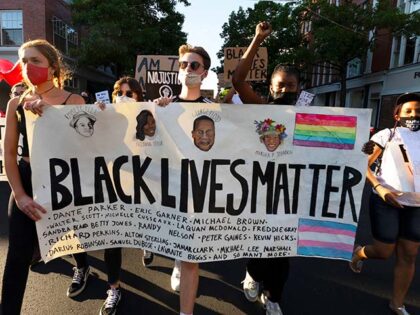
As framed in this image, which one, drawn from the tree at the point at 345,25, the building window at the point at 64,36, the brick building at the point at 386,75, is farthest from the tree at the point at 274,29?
the building window at the point at 64,36

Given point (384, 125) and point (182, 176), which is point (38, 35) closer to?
point (384, 125)

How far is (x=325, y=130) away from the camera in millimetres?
2578

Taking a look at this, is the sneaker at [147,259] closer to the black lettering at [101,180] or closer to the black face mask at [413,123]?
the black lettering at [101,180]

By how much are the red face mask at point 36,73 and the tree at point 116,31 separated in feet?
60.0

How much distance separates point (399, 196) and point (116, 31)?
19.2 m

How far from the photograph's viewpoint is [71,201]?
257cm

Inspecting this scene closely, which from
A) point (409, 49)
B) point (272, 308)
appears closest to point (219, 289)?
point (272, 308)

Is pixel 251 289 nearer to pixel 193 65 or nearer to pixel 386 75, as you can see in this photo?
pixel 193 65

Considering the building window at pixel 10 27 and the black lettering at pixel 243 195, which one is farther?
→ the building window at pixel 10 27

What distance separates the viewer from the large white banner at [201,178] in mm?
2529

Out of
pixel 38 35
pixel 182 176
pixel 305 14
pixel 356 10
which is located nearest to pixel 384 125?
pixel 356 10

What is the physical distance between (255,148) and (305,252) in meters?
0.82

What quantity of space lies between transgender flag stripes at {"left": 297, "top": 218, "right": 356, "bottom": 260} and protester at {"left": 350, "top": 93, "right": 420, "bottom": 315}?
0.43 meters

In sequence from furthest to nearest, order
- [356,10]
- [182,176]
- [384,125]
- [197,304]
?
[384,125] → [356,10] → [197,304] → [182,176]
